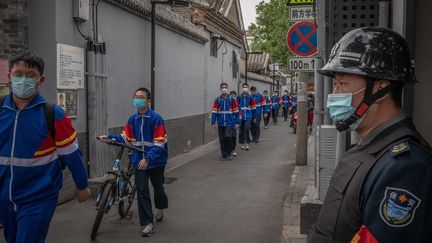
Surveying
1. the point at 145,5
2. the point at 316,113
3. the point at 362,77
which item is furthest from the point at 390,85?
the point at 145,5

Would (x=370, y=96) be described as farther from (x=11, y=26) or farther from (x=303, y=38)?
(x=303, y=38)

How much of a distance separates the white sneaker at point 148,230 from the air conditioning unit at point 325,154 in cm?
216

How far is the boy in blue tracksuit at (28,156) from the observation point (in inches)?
156

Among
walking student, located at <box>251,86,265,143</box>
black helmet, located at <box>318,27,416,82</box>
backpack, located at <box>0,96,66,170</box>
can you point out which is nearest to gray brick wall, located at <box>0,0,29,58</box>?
backpack, located at <box>0,96,66,170</box>

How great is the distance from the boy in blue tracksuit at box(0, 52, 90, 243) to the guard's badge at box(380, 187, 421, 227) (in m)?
2.93

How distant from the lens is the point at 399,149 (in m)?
1.86

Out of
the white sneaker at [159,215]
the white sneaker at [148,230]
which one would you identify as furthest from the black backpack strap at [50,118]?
the white sneaker at [159,215]

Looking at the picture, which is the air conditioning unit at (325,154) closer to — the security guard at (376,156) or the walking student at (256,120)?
the security guard at (376,156)

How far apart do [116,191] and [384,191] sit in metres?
5.65

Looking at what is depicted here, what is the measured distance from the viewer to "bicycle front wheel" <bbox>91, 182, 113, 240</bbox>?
6.48m

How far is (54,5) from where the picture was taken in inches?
318

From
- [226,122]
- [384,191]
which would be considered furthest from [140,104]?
[226,122]

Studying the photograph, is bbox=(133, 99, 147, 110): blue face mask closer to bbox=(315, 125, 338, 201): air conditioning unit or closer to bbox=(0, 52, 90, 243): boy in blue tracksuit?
bbox=(315, 125, 338, 201): air conditioning unit

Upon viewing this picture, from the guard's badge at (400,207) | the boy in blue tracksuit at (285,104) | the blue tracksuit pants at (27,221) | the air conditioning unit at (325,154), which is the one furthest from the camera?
the boy in blue tracksuit at (285,104)
